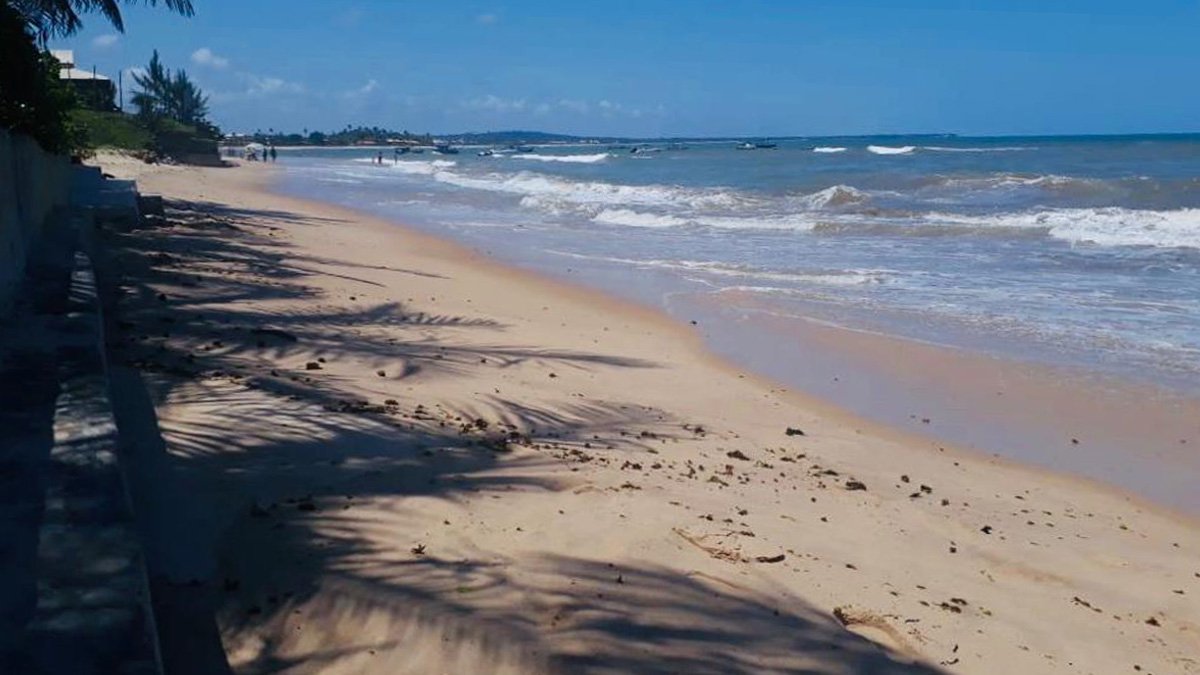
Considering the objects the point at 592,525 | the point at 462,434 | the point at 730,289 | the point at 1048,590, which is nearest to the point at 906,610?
the point at 1048,590

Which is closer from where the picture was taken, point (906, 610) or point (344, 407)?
point (906, 610)

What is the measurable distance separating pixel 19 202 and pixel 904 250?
15046mm

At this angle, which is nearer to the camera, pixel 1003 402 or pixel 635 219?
pixel 1003 402

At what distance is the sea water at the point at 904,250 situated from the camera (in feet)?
38.4

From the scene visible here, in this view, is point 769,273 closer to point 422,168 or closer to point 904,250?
point 904,250

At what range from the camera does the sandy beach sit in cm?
375

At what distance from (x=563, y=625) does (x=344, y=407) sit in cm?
316

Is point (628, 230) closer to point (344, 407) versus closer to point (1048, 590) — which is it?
point (344, 407)

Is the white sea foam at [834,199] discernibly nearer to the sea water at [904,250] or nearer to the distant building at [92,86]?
the sea water at [904,250]

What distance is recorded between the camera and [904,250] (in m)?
19.9

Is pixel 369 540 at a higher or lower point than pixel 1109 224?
lower

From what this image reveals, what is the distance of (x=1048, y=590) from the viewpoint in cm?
482

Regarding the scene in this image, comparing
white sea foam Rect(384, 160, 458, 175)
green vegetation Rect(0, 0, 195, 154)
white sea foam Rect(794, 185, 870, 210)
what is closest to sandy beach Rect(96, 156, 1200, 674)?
green vegetation Rect(0, 0, 195, 154)

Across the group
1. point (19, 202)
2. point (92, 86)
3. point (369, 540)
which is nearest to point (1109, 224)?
point (19, 202)
